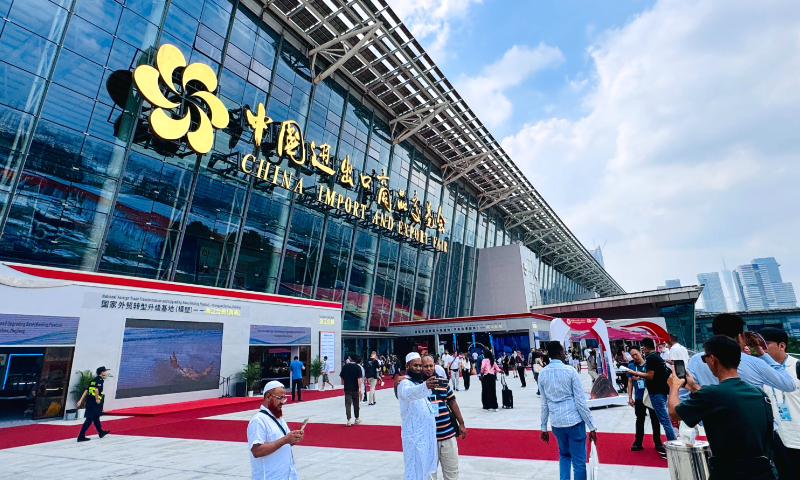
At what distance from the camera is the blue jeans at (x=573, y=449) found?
4.39 meters

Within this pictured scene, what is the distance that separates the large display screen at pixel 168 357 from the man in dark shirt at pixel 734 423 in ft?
51.7

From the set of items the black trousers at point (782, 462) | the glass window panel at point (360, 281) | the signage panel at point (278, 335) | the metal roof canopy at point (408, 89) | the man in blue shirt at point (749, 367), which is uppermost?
the metal roof canopy at point (408, 89)

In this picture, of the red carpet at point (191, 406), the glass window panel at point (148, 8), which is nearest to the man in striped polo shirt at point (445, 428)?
the red carpet at point (191, 406)

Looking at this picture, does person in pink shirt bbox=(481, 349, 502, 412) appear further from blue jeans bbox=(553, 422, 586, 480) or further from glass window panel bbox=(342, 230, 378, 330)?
glass window panel bbox=(342, 230, 378, 330)

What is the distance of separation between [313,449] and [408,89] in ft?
79.5

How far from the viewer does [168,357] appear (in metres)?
14.7

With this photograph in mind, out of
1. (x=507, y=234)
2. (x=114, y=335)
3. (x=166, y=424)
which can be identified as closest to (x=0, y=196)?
(x=114, y=335)

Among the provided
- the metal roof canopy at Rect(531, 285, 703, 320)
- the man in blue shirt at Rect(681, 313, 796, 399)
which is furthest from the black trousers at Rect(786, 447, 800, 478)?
the metal roof canopy at Rect(531, 285, 703, 320)

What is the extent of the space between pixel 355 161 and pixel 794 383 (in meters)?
25.5

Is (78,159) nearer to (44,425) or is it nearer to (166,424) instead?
(44,425)

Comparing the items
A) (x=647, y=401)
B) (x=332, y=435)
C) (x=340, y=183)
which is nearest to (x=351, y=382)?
(x=332, y=435)

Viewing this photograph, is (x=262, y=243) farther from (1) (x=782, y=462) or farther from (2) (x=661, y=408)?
(1) (x=782, y=462)

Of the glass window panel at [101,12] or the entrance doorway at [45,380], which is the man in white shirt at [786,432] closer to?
the entrance doorway at [45,380]

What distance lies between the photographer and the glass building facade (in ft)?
45.0
